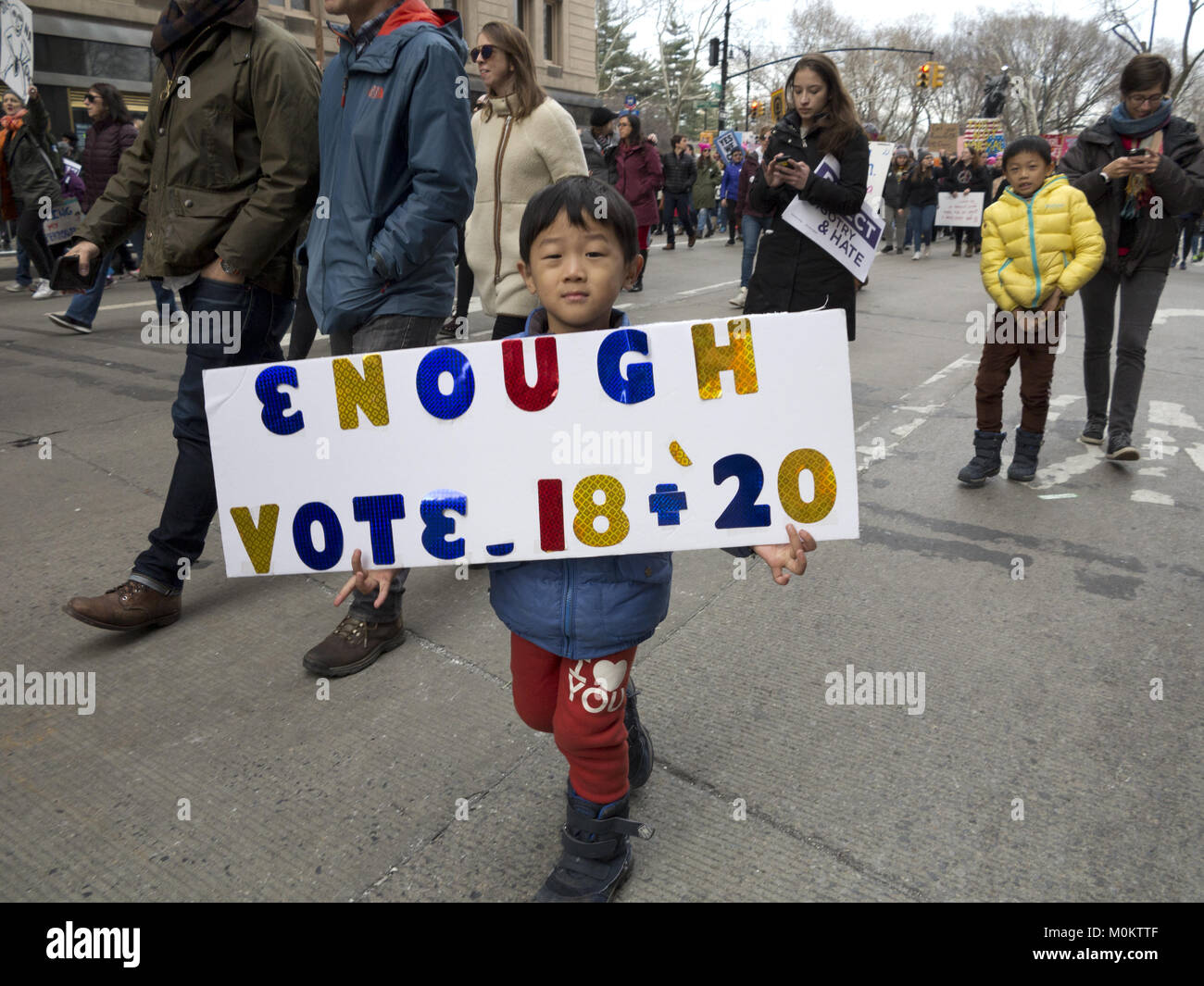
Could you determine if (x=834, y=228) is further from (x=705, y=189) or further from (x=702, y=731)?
(x=705, y=189)

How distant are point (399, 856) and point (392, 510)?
81 centimetres

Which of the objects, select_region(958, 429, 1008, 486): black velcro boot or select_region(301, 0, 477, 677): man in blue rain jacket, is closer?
select_region(301, 0, 477, 677): man in blue rain jacket

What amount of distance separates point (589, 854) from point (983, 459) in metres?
3.80

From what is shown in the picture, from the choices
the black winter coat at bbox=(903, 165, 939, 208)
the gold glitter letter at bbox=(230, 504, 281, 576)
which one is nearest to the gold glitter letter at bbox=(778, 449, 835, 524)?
the gold glitter letter at bbox=(230, 504, 281, 576)

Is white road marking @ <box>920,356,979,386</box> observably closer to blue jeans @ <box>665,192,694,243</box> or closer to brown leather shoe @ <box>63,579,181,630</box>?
brown leather shoe @ <box>63,579,181,630</box>

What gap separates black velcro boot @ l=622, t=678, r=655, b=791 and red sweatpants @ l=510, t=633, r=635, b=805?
0.30 meters

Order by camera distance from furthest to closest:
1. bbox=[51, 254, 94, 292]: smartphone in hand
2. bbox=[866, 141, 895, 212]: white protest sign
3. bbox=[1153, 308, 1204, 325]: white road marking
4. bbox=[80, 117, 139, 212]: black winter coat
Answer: bbox=[1153, 308, 1204, 325]: white road marking, bbox=[80, 117, 139, 212]: black winter coat, bbox=[866, 141, 895, 212]: white protest sign, bbox=[51, 254, 94, 292]: smartphone in hand

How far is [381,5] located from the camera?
309 cm

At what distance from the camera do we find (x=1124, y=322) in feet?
18.1

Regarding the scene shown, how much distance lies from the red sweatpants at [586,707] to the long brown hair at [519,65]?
2984 millimetres

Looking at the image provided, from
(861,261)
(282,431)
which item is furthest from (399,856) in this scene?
(861,261)

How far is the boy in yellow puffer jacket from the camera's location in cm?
494

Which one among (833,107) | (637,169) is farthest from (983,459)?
(637,169)
